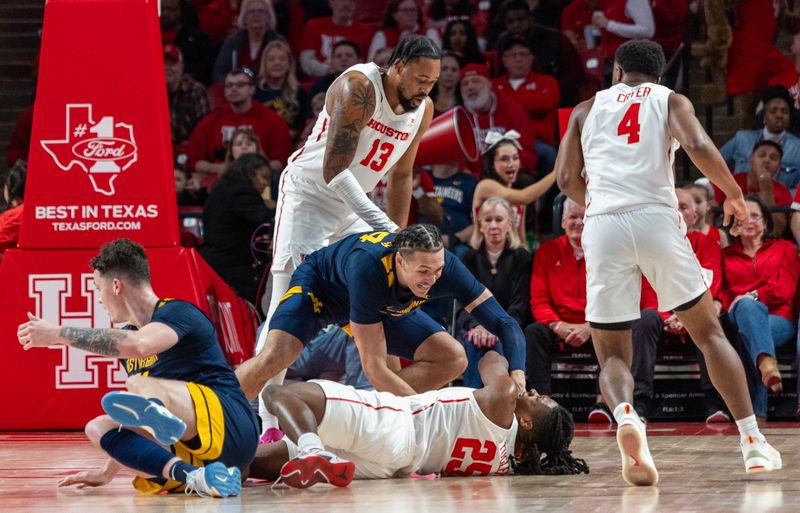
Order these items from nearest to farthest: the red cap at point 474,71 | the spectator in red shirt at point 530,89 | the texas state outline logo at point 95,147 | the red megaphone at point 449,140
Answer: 1. the texas state outline logo at point 95,147
2. the red megaphone at point 449,140
3. the red cap at point 474,71
4. the spectator in red shirt at point 530,89

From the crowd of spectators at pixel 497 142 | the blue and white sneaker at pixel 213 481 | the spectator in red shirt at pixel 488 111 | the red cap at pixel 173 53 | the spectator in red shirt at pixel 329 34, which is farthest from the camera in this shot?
the spectator in red shirt at pixel 329 34

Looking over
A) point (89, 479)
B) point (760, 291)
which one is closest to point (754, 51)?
point (760, 291)

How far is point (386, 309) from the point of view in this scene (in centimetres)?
567

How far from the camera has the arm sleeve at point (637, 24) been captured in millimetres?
11258

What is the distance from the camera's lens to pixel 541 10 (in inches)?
482

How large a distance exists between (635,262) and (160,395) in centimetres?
211

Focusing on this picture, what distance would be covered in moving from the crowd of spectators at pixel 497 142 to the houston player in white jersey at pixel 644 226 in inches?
69.1

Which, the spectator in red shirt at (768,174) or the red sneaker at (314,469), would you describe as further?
the spectator in red shirt at (768,174)

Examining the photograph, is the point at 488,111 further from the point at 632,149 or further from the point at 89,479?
the point at 89,479

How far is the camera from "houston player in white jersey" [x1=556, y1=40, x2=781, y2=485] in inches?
213

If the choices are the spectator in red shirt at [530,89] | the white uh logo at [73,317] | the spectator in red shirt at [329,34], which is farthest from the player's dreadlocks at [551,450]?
the spectator in red shirt at [329,34]

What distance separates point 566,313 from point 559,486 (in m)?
3.62

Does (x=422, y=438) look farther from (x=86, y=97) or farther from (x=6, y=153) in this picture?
(x=6, y=153)

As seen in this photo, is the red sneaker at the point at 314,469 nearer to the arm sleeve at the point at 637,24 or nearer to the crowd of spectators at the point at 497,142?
the crowd of spectators at the point at 497,142
